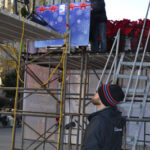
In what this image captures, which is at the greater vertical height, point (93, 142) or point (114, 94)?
point (114, 94)

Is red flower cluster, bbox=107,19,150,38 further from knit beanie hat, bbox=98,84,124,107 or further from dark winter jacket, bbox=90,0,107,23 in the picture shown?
knit beanie hat, bbox=98,84,124,107

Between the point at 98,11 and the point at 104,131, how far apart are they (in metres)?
5.85

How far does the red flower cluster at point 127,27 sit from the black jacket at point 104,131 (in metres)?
5.34

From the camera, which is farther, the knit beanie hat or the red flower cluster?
the red flower cluster

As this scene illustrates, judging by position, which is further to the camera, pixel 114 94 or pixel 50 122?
pixel 50 122

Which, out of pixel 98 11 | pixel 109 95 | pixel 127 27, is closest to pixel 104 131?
pixel 109 95

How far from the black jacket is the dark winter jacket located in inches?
213

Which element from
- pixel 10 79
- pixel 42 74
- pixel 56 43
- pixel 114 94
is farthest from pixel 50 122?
pixel 10 79

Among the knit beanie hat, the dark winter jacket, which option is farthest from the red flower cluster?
the knit beanie hat

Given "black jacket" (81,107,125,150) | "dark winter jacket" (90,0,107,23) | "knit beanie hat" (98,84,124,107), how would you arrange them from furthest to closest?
"dark winter jacket" (90,0,107,23) < "knit beanie hat" (98,84,124,107) < "black jacket" (81,107,125,150)

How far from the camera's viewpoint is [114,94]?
379 cm

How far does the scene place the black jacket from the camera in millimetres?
3414

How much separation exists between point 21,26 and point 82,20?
73.2 inches

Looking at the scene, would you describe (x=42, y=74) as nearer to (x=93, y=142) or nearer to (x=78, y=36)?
(x=78, y=36)
